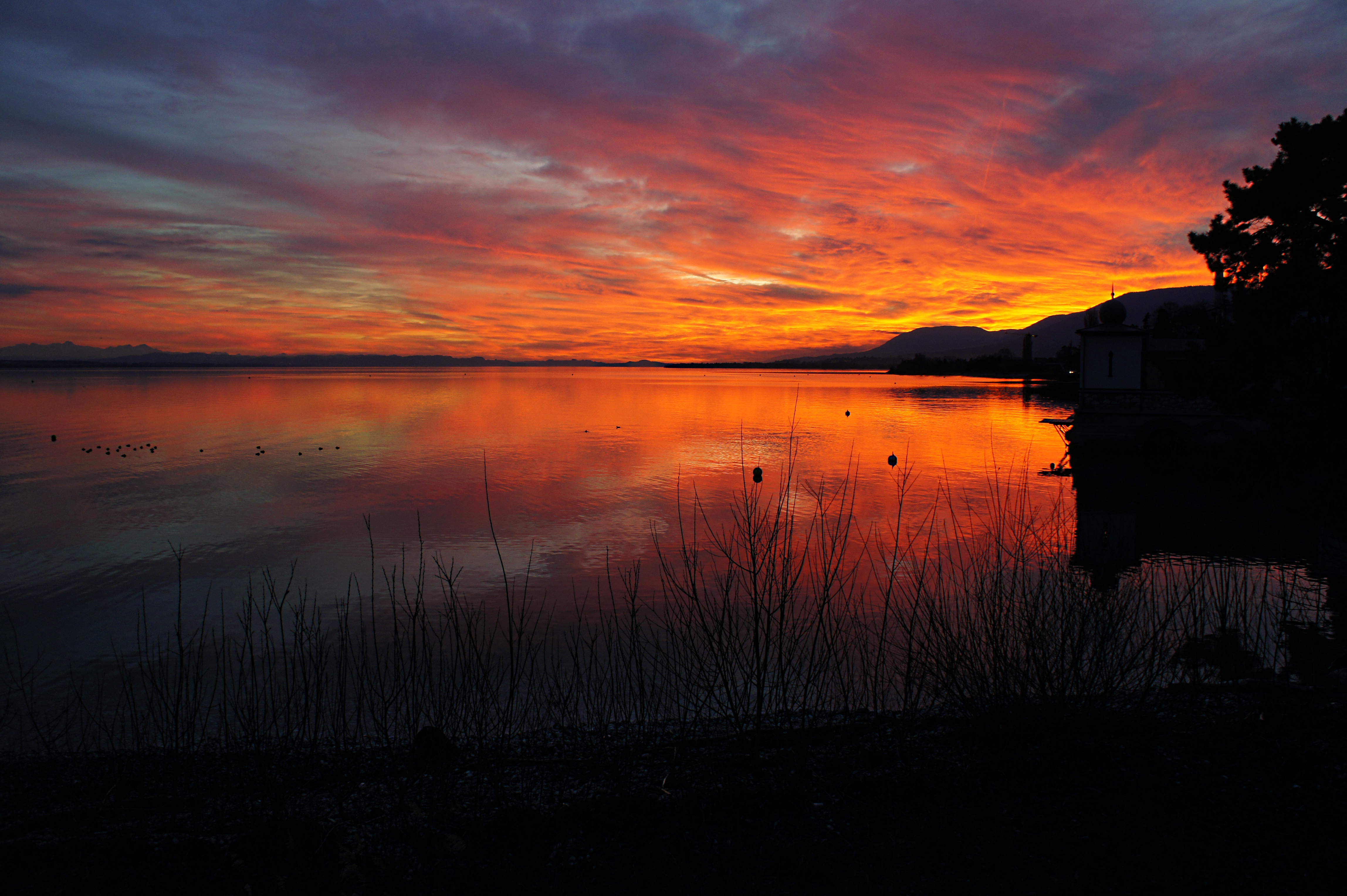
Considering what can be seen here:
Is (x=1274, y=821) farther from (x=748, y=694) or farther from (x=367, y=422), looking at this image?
(x=367, y=422)

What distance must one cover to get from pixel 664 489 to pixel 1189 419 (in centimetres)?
2300

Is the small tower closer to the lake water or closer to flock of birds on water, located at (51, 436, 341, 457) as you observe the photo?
the lake water

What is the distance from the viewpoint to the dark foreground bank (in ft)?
13.7

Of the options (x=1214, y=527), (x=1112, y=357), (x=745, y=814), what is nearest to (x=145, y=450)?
(x=745, y=814)

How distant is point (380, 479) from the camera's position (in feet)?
76.0

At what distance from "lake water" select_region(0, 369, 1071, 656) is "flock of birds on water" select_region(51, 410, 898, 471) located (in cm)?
25

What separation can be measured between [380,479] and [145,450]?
13312 millimetres

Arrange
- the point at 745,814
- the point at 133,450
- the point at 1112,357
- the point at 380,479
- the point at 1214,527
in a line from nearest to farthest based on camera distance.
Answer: the point at 745,814
the point at 1214,527
the point at 380,479
the point at 133,450
the point at 1112,357

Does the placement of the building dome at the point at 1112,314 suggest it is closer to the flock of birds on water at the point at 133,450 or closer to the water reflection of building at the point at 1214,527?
the water reflection of building at the point at 1214,527

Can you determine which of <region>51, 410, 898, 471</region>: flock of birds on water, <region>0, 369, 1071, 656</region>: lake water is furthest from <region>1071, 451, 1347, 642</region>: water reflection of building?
<region>51, 410, 898, 471</region>: flock of birds on water

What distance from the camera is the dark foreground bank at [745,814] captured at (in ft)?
13.7

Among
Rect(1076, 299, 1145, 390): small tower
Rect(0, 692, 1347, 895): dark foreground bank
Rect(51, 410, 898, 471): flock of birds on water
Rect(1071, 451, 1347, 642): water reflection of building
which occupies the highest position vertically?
Rect(1076, 299, 1145, 390): small tower

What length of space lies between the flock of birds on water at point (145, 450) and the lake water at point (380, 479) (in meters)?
0.25

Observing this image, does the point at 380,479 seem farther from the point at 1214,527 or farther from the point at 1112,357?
the point at 1112,357
